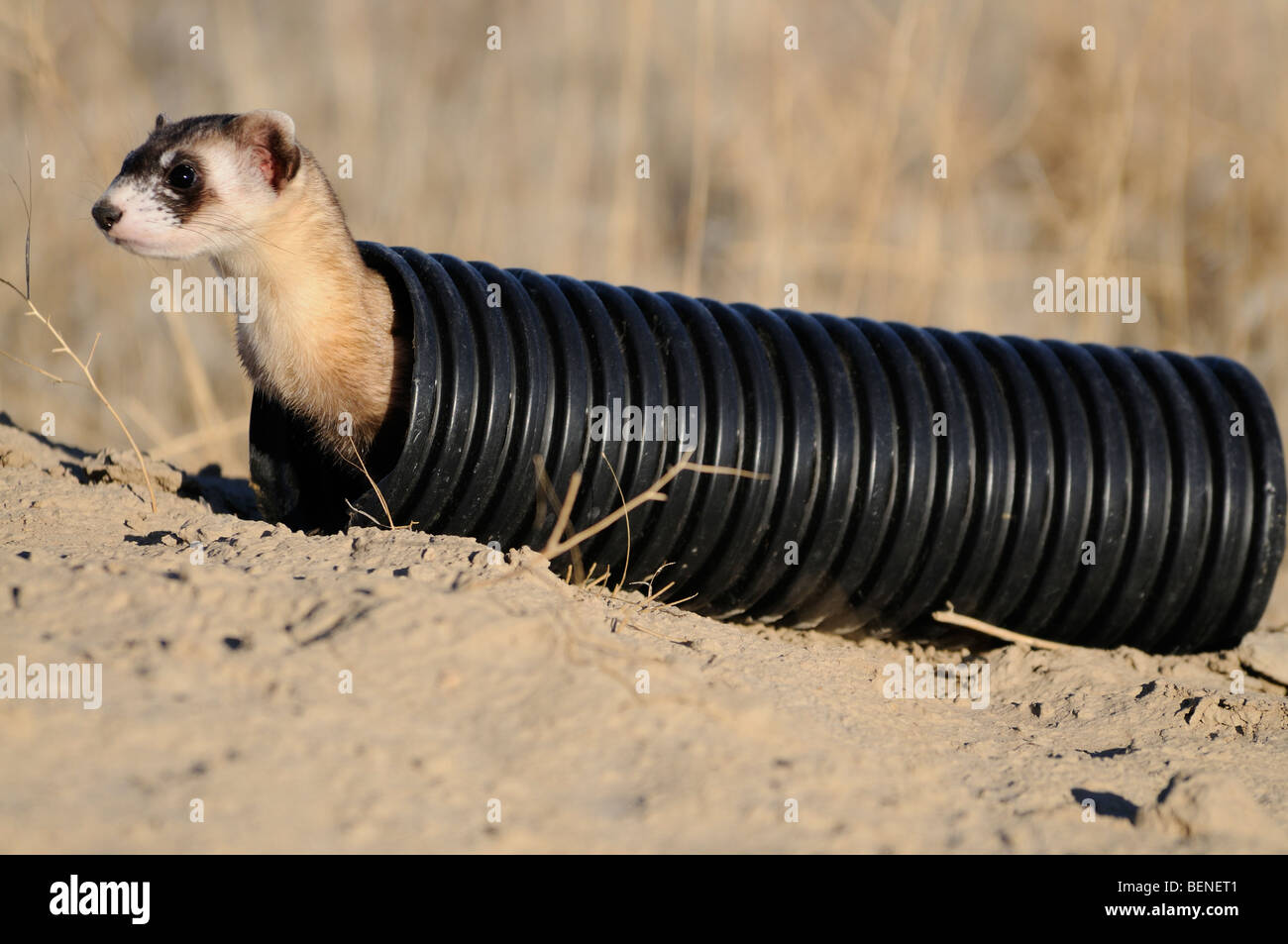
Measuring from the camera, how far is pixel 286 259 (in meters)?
3.81

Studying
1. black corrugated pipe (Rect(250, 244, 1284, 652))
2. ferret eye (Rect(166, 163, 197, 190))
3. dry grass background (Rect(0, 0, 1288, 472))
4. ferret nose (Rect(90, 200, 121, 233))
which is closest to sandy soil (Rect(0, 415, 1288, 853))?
black corrugated pipe (Rect(250, 244, 1284, 652))

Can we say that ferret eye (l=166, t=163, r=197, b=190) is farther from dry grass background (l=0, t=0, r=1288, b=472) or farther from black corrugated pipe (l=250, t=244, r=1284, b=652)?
dry grass background (l=0, t=0, r=1288, b=472)

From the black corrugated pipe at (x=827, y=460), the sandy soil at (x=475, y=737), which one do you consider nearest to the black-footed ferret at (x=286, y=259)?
the black corrugated pipe at (x=827, y=460)

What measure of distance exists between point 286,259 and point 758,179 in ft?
13.3

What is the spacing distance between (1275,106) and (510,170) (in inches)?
174

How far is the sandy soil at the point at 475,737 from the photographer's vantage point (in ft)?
6.81

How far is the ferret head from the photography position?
354 centimetres

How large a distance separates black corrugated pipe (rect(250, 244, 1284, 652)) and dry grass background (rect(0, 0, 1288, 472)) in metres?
2.21

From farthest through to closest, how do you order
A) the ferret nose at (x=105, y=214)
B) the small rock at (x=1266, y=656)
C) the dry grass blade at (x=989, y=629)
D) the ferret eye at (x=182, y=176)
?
1. the small rock at (x=1266, y=656)
2. the dry grass blade at (x=989, y=629)
3. the ferret eye at (x=182, y=176)
4. the ferret nose at (x=105, y=214)

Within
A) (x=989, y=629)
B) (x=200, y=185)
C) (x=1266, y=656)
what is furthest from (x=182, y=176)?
(x=1266, y=656)

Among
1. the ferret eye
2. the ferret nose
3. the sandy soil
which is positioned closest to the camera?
the sandy soil

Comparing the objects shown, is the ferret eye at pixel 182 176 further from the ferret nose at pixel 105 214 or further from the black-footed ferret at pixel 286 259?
the ferret nose at pixel 105 214

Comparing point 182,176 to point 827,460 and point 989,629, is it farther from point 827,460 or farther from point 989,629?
point 989,629
